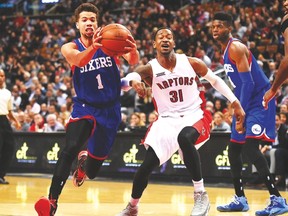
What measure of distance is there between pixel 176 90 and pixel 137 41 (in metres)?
13.7

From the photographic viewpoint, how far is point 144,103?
17688mm

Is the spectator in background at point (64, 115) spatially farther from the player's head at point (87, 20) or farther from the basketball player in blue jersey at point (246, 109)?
the player's head at point (87, 20)

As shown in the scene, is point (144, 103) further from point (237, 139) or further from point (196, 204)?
point (196, 204)

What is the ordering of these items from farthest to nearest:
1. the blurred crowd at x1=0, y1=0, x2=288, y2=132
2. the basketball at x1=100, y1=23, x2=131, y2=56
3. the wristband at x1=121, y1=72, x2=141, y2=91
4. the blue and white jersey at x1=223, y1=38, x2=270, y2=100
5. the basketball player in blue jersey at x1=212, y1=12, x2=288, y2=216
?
the blurred crowd at x1=0, y1=0, x2=288, y2=132
the blue and white jersey at x1=223, y1=38, x2=270, y2=100
the basketball player in blue jersey at x1=212, y1=12, x2=288, y2=216
the wristband at x1=121, y1=72, x2=141, y2=91
the basketball at x1=100, y1=23, x2=131, y2=56

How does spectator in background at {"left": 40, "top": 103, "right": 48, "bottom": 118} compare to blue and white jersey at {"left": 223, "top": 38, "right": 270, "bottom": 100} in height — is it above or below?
below

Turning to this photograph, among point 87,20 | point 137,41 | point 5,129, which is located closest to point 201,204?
point 87,20

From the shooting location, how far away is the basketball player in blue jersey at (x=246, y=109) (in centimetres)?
778

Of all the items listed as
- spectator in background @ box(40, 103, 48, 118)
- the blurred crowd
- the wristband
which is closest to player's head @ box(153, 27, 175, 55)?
the wristband

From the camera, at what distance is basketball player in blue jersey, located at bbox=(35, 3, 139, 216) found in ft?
21.7

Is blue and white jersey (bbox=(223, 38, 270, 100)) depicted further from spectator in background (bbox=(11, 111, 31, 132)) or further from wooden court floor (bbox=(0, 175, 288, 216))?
spectator in background (bbox=(11, 111, 31, 132))

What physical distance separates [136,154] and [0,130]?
2.79 meters

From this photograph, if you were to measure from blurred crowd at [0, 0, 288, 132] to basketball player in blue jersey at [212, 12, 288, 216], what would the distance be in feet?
15.8

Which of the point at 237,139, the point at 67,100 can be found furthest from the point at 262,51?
the point at 237,139

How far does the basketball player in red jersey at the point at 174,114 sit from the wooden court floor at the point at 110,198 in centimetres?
77
